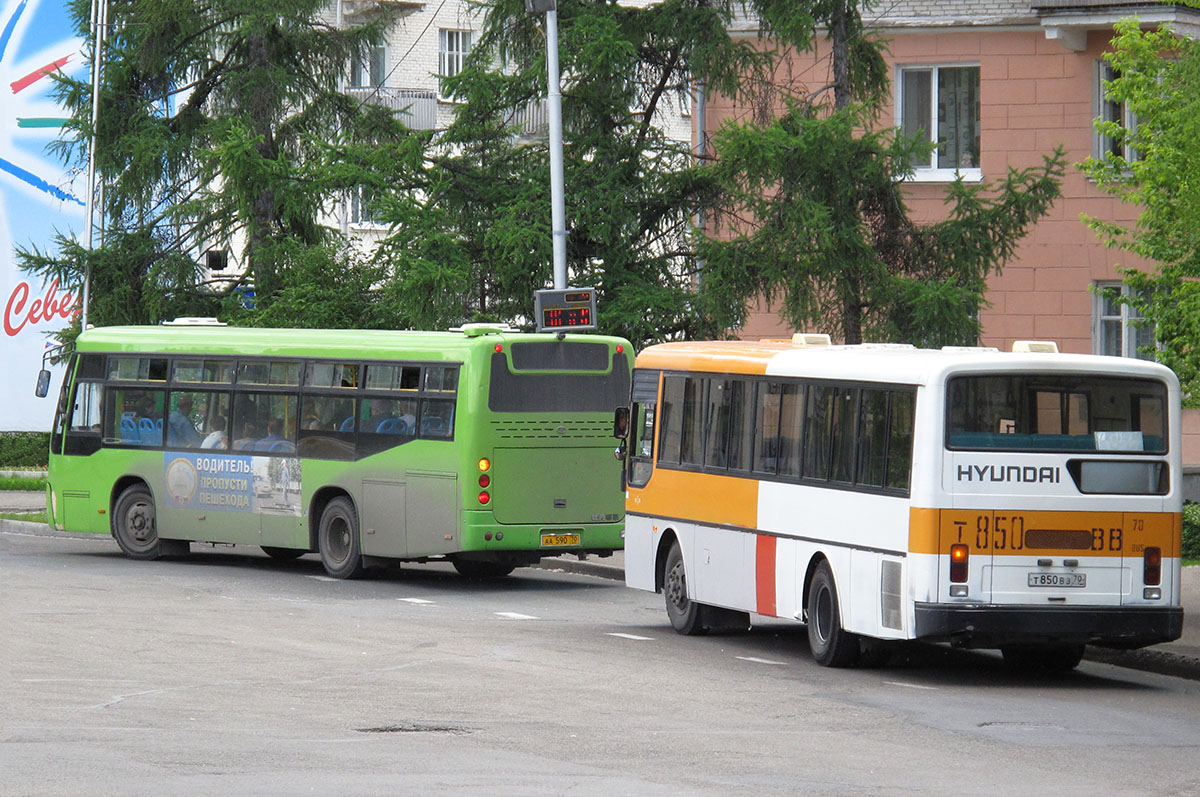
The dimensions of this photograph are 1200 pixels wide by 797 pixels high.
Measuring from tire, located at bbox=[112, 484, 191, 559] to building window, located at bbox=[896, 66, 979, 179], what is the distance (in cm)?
1335

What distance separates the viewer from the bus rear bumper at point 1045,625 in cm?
1374

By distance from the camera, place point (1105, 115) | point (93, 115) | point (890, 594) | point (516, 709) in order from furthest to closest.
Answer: point (93, 115)
point (1105, 115)
point (890, 594)
point (516, 709)

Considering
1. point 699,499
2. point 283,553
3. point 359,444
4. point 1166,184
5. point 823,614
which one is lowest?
point 283,553

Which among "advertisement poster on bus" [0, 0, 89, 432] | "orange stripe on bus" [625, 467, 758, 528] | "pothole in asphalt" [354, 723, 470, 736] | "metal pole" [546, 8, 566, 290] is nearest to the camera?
"pothole in asphalt" [354, 723, 470, 736]

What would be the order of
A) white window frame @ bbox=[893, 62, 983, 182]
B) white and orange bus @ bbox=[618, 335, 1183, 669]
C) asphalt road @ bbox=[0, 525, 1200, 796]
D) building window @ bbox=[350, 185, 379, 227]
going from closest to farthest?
asphalt road @ bbox=[0, 525, 1200, 796] < white and orange bus @ bbox=[618, 335, 1183, 669] < building window @ bbox=[350, 185, 379, 227] < white window frame @ bbox=[893, 62, 983, 182]

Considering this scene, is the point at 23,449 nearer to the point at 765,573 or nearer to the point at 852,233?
the point at 852,233

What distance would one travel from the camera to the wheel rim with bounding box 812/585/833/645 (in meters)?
15.1

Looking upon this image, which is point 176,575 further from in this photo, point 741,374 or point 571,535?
point 741,374

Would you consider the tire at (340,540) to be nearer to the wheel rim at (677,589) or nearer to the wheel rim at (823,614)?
the wheel rim at (677,589)

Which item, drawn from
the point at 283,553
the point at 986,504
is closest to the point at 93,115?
the point at 283,553

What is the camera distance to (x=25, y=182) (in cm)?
4862

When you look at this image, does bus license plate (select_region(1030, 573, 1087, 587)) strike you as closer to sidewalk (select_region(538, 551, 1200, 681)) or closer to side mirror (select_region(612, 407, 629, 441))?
sidewalk (select_region(538, 551, 1200, 681))

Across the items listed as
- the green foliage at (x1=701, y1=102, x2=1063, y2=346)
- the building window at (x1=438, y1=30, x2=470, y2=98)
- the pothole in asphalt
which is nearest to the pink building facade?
the green foliage at (x1=701, y1=102, x2=1063, y2=346)

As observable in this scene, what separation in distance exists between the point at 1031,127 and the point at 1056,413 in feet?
58.9
